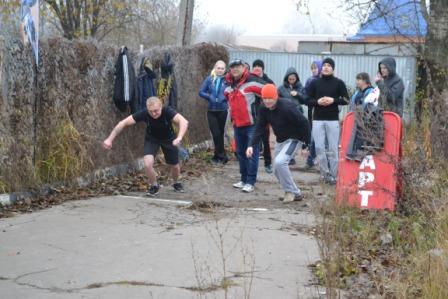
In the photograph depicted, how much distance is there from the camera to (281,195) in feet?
37.0

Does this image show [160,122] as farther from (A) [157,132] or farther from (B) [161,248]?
(B) [161,248]

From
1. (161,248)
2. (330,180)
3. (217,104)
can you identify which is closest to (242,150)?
(330,180)

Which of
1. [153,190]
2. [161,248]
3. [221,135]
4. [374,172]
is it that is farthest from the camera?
[221,135]

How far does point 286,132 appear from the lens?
34.5 feet

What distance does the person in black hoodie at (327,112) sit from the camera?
1211 centimetres

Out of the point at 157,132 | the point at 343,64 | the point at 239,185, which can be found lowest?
the point at 239,185

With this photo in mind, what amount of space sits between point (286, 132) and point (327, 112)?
1.94m

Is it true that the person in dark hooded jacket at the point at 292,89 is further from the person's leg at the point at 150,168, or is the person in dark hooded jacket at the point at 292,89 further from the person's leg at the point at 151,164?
the person's leg at the point at 150,168

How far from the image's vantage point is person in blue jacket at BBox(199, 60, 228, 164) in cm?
1457

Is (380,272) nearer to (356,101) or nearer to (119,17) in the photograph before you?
(356,101)

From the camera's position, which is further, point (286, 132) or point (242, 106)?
point (242, 106)

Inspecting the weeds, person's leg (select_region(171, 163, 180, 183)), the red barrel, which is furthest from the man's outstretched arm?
Result: the red barrel

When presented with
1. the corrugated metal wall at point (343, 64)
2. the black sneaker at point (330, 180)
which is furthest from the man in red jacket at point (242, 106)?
the corrugated metal wall at point (343, 64)

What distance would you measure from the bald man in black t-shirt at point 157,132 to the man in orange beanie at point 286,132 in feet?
3.94
